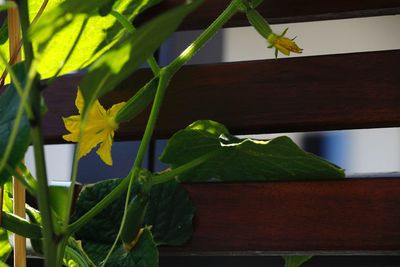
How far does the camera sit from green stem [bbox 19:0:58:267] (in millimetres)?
249

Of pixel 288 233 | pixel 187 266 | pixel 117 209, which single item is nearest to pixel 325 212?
pixel 288 233

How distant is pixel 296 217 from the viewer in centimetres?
45

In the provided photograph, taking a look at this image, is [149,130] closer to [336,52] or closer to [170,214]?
[170,214]

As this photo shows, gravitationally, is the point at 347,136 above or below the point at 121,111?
above

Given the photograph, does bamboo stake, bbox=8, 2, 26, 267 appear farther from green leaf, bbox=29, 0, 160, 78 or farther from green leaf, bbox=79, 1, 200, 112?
green leaf, bbox=79, 1, 200, 112

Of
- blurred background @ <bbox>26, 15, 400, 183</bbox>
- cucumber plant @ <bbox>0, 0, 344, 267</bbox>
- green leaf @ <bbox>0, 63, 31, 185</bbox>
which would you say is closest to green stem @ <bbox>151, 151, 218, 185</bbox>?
cucumber plant @ <bbox>0, 0, 344, 267</bbox>

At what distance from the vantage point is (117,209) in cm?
49

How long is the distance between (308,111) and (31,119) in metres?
0.27

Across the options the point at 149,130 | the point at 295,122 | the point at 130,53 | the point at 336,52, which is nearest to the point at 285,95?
the point at 295,122

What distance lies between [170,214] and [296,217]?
3.4 inches

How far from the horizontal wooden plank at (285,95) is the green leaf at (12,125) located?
0.64 feet

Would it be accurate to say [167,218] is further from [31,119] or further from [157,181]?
[31,119]

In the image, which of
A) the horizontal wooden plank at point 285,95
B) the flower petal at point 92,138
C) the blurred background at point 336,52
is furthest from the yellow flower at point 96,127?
the blurred background at point 336,52

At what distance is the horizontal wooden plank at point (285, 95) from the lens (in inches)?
18.7
